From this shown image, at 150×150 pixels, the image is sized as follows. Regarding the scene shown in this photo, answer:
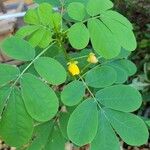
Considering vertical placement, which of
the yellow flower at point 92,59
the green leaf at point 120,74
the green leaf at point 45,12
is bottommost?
the green leaf at point 120,74

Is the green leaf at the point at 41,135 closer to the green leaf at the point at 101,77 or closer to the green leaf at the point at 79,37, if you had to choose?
the green leaf at the point at 101,77

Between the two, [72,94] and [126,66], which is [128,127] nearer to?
[72,94]

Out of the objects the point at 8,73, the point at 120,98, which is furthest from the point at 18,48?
the point at 120,98

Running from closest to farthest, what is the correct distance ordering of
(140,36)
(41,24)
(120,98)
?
(120,98) < (41,24) < (140,36)

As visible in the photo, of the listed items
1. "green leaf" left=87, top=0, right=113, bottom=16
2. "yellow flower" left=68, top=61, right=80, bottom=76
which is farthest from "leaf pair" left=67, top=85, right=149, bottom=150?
"green leaf" left=87, top=0, right=113, bottom=16

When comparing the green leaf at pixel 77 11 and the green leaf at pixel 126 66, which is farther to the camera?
the green leaf at pixel 126 66

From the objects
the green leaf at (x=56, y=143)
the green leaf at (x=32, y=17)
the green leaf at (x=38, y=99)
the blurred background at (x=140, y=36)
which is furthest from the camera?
the blurred background at (x=140, y=36)

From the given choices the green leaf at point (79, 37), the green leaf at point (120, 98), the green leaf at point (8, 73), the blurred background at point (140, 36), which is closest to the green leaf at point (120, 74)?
the green leaf at point (120, 98)
